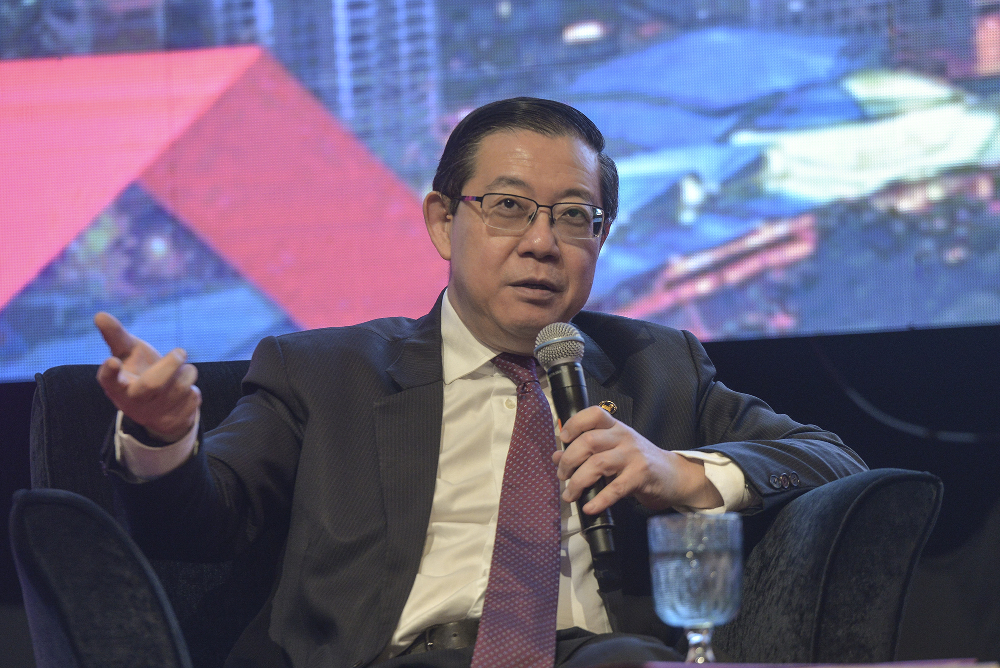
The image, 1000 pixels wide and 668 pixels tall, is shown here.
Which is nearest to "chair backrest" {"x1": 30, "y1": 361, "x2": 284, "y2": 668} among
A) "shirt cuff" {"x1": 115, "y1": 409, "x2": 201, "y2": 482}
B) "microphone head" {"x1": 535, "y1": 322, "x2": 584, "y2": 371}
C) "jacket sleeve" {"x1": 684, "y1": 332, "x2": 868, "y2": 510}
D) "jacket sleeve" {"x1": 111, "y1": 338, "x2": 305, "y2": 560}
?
"jacket sleeve" {"x1": 111, "y1": 338, "x2": 305, "y2": 560}

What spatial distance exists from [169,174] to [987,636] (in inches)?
99.0

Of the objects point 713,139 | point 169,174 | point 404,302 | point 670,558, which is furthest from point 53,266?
point 670,558

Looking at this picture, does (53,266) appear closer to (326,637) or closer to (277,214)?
(277,214)

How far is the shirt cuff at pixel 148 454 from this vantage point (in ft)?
4.32

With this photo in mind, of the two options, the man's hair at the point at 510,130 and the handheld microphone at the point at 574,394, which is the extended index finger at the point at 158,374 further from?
the man's hair at the point at 510,130

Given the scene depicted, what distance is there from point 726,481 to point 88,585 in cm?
100

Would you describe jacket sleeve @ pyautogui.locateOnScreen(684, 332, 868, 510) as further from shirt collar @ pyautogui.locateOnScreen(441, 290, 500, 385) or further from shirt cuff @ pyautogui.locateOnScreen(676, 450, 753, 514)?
shirt collar @ pyautogui.locateOnScreen(441, 290, 500, 385)

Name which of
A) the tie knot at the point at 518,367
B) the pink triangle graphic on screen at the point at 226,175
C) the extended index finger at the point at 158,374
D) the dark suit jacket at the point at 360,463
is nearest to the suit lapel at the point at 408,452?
the dark suit jacket at the point at 360,463

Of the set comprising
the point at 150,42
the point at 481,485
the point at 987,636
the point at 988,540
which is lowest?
the point at 987,636

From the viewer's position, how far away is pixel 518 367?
1782 mm

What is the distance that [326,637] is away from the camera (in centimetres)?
160

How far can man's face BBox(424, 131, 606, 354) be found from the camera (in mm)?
1745

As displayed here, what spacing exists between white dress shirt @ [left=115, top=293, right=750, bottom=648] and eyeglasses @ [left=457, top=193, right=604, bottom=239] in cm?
23

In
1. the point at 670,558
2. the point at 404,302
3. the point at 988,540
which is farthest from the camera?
the point at 404,302
